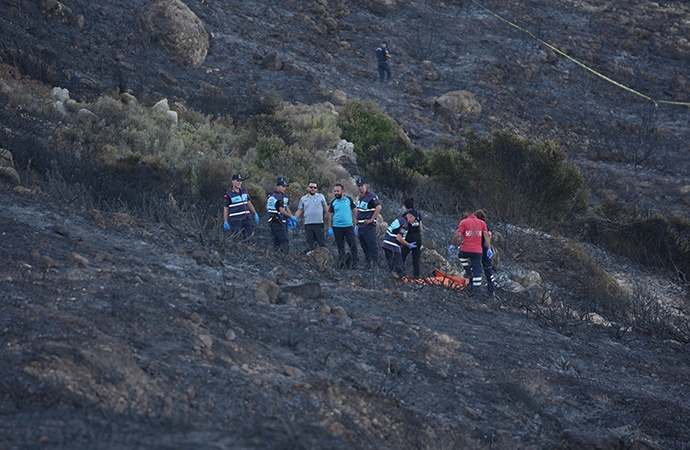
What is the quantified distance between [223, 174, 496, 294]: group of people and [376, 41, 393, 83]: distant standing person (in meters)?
15.2

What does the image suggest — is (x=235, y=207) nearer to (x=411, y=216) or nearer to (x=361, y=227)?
(x=361, y=227)

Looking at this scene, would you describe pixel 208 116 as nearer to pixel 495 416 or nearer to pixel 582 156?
pixel 582 156

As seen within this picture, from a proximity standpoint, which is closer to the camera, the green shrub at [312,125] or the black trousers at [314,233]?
the black trousers at [314,233]

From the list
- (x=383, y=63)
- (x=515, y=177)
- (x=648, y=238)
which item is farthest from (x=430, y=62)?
(x=648, y=238)

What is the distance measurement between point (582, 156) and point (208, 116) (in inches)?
462

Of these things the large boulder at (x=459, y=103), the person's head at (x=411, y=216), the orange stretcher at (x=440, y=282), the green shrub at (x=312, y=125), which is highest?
the person's head at (x=411, y=216)

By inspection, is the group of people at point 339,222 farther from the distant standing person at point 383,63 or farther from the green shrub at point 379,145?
the distant standing person at point 383,63

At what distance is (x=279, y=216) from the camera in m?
11.4

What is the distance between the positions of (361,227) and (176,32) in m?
14.5

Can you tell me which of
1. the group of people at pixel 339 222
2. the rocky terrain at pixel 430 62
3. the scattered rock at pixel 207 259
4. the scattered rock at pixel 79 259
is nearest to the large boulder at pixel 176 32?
the rocky terrain at pixel 430 62

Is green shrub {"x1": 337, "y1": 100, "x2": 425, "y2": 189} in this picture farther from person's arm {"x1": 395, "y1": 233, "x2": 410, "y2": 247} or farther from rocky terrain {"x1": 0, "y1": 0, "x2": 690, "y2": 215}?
person's arm {"x1": 395, "y1": 233, "x2": 410, "y2": 247}

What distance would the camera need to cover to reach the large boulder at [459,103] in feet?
86.1

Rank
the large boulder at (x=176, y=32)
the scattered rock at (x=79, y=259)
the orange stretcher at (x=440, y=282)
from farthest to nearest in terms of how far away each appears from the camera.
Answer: the large boulder at (x=176, y=32), the orange stretcher at (x=440, y=282), the scattered rock at (x=79, y=259)

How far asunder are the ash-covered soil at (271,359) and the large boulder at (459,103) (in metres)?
16.9
